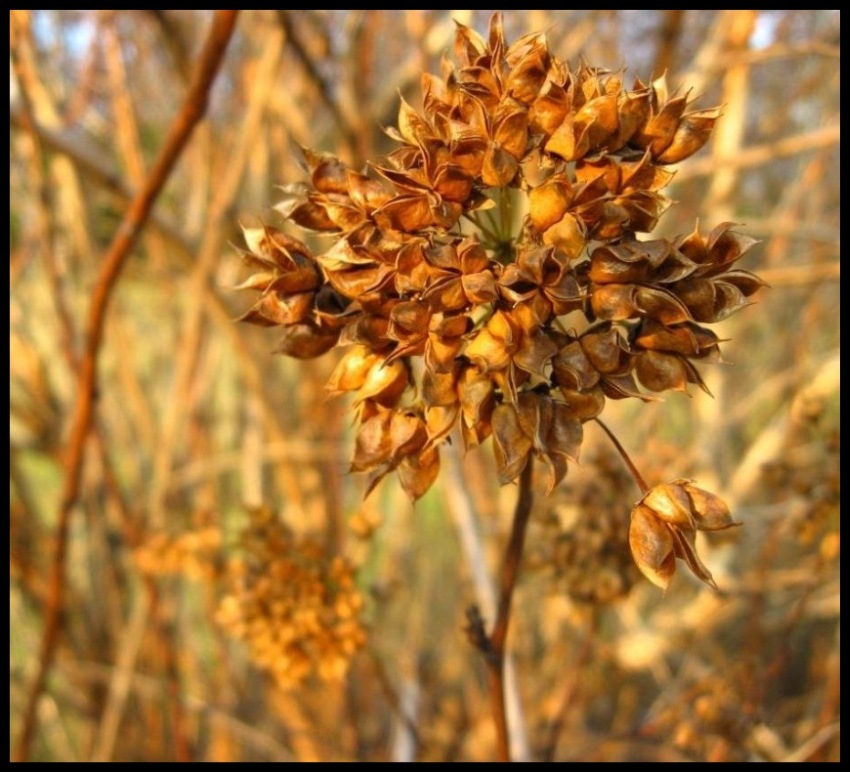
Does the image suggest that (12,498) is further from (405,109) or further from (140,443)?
(405,109)

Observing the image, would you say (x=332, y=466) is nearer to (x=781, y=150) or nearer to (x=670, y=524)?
(x=781, y=150)

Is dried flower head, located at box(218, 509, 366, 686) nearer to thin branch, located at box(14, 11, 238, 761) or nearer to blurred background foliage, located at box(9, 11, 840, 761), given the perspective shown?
blurred background foliage, located at box(9, 11, 840, 761)

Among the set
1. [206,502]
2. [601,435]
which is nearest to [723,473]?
[601,435]

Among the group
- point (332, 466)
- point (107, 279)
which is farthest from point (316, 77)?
point (332, 466)

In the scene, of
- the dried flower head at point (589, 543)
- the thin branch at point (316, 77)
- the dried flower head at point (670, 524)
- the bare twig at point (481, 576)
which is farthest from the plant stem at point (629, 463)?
the thin branch at point (316, 77)

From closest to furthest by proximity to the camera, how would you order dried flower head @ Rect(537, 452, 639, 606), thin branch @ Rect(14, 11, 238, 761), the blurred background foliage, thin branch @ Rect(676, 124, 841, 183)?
thin branch @ Rect(14, 11, 238, 761), dried flower head @ Rect(537, 452, 639, 606), the blurred background foliage, thin branch @ Rect(676, 124, 841, 183)

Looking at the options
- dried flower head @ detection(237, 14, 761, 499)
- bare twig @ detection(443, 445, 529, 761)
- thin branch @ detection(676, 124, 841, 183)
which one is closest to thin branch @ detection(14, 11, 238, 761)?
dried flower head @ detection(237, 14, 761, 499)

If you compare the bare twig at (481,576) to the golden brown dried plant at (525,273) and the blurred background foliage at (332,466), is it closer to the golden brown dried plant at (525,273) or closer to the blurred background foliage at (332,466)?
the blurred background foliage at (332,466)
